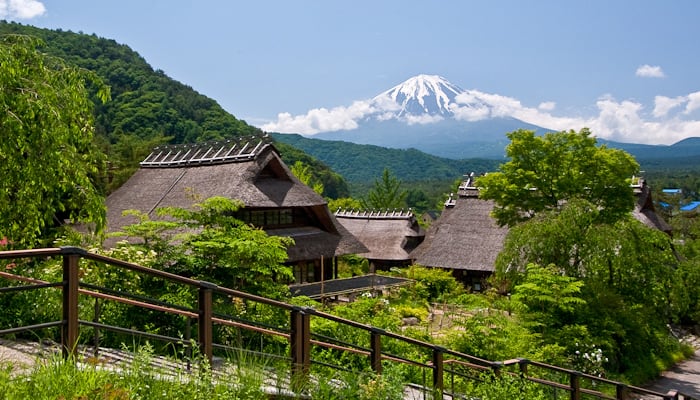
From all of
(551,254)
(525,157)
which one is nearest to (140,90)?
(525,157)

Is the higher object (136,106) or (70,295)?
(136,106)

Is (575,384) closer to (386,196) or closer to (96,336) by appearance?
(96,336)

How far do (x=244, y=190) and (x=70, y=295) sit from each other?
17657mm

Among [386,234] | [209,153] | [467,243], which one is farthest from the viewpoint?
[386,234]

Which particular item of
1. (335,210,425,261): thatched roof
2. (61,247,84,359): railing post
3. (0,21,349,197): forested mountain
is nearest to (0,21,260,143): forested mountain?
(0,21,349,197): forested mountain

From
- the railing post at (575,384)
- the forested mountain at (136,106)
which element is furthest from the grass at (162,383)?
the forested mountain at (136,106)

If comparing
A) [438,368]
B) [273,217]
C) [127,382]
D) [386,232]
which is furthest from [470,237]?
[127,382]

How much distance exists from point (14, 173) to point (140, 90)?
182 feet

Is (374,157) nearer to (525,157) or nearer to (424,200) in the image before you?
(424,200)

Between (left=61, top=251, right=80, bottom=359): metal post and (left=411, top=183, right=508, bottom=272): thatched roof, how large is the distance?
82.4 feet

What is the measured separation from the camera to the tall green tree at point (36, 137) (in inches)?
295

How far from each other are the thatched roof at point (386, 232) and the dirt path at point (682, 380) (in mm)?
16605

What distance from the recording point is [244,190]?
70.4ft

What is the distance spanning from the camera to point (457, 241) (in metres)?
30.0
